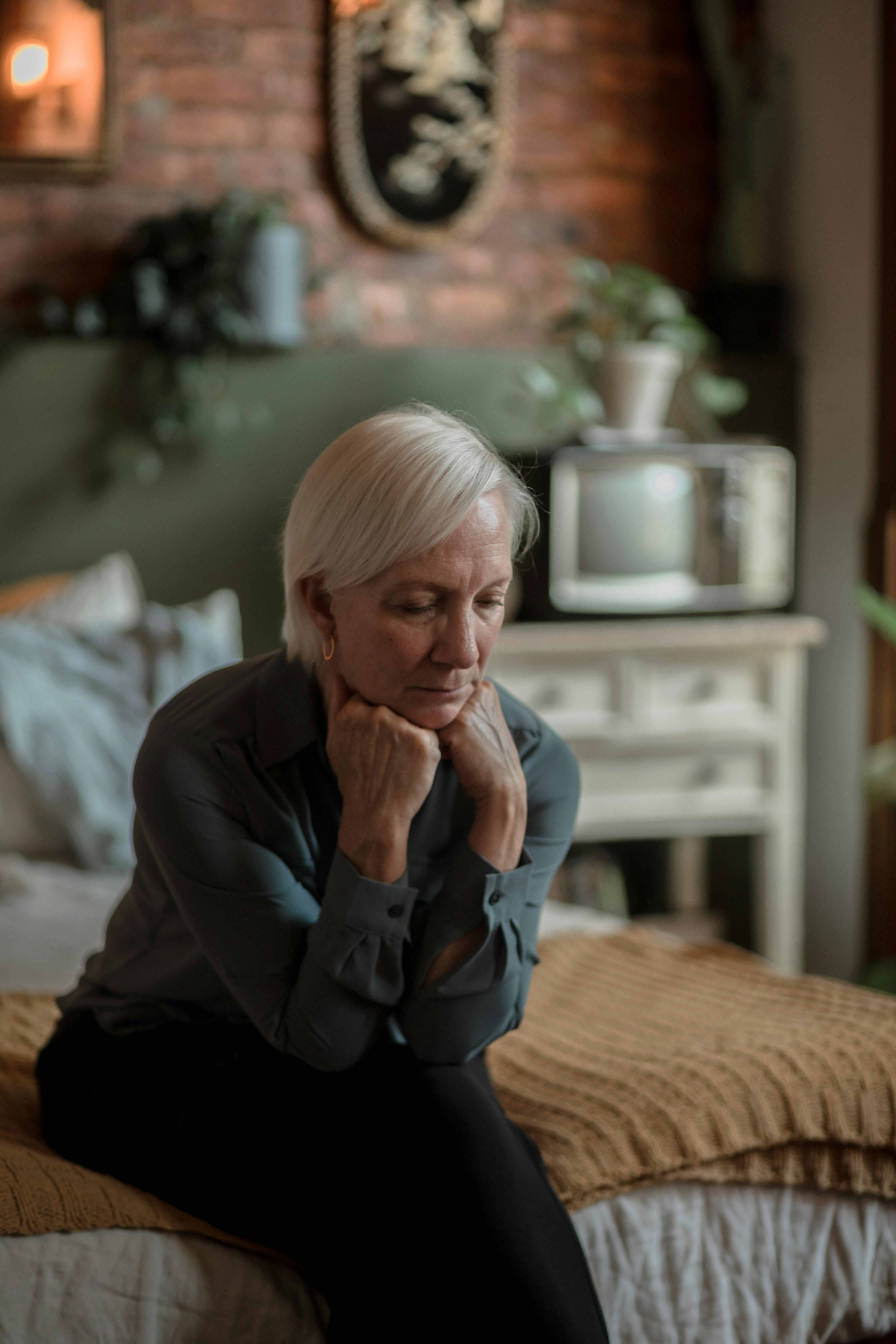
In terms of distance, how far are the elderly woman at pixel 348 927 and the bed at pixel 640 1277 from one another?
0.15 ft

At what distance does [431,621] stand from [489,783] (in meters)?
0.16

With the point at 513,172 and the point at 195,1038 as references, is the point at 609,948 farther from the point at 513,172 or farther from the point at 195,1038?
the point at 513,172

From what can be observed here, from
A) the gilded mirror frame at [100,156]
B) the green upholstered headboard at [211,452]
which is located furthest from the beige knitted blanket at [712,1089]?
the gilded mirror frame at [100,156]

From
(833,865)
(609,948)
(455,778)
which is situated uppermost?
(455,778)

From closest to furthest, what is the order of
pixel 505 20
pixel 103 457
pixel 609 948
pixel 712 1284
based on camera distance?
pixel 712 1284, pixel 609 948, pixel 103 457, pixel 505 20

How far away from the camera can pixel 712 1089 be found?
1209 mm

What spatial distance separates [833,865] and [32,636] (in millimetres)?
1884

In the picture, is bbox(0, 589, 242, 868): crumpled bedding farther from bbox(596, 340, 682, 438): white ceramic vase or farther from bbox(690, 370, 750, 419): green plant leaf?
bbox(690, 370, 750, 419): green plant leaf

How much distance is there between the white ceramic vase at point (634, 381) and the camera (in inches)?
104

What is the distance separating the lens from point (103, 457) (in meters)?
2.70

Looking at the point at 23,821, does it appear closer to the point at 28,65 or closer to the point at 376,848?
the point at 376,848

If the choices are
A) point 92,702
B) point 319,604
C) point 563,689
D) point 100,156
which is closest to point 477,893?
point 319,604

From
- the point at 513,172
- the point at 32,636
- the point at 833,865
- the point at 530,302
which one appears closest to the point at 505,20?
the point at 513,172

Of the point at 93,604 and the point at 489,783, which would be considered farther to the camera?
the point at 93,604
